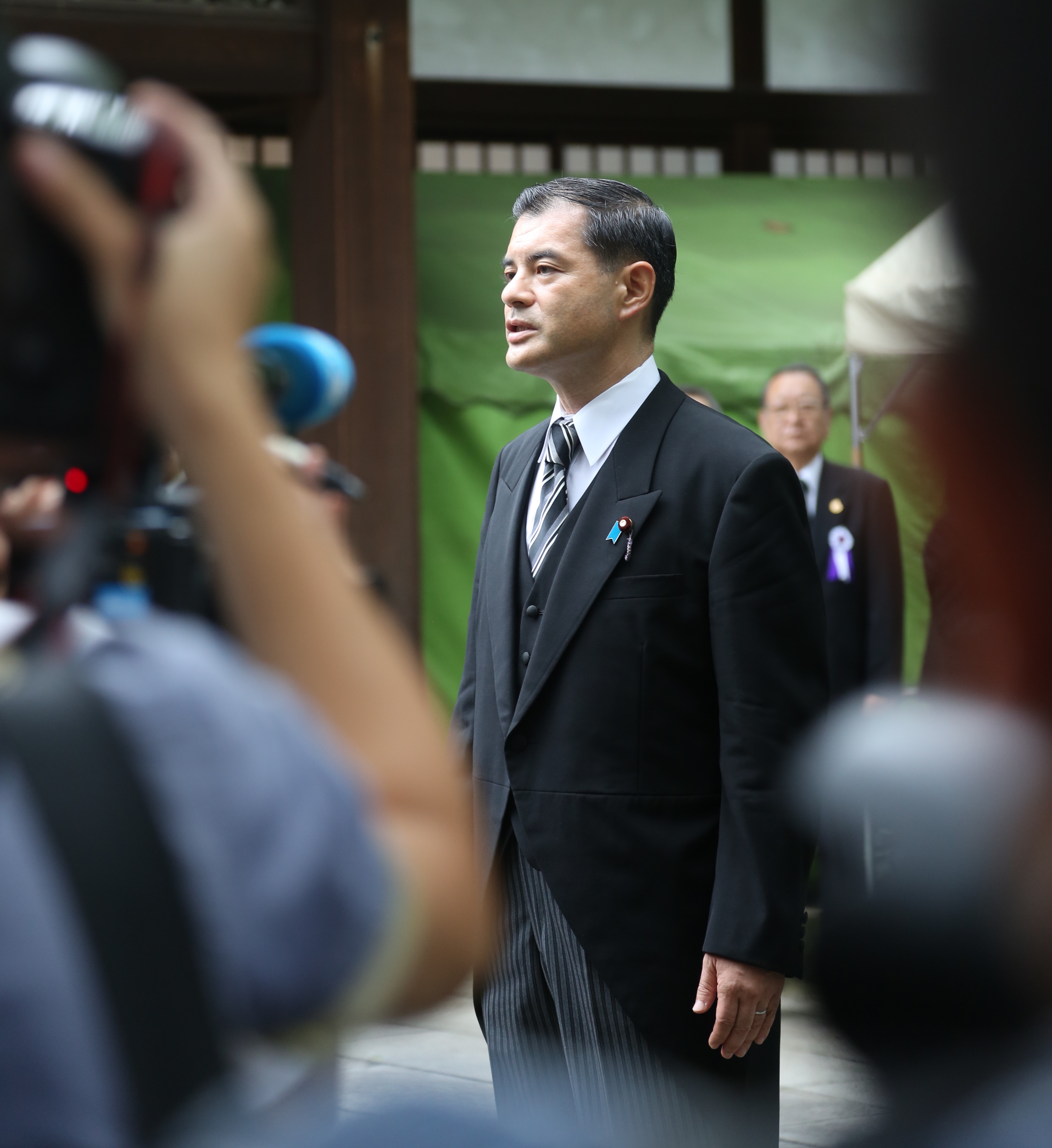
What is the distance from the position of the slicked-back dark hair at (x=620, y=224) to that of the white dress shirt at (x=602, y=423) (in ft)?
0.42

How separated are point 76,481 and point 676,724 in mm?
1523

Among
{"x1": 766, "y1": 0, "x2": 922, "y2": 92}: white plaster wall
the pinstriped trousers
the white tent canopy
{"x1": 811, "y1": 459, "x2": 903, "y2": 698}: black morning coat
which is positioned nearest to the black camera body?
the white tent canopy

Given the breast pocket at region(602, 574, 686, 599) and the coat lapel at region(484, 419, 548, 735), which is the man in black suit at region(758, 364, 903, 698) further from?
the breast pocket at region(602, 574, 686, 599)

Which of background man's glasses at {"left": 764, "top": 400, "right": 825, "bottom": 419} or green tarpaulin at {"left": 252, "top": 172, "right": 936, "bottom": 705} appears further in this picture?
green tarpaulin at {"left": 252, "top": 172, "right": 936, "bottom": 705}

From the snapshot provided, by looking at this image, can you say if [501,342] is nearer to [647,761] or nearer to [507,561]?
[507,561]

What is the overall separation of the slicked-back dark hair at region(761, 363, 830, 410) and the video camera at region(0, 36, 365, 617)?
15.0 feet

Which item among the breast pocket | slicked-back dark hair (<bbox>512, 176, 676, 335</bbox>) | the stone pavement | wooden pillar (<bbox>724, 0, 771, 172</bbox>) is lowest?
the stone pavement

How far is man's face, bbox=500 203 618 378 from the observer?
98.3 inches

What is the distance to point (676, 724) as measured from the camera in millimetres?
2281

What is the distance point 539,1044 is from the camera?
2352 mm

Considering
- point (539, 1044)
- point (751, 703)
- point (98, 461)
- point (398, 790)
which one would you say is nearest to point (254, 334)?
point (98, 461)

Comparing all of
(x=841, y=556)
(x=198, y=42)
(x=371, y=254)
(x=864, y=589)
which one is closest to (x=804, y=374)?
(x=841, y=556)

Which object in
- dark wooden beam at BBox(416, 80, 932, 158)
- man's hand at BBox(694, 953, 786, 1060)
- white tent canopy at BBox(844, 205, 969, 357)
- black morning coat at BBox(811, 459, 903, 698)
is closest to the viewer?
white tent canopy at BBox(844, 205, 969, 357)

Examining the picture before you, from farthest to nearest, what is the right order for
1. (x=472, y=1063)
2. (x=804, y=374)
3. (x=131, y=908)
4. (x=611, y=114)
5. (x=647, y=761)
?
1. (x=611, y=114)
2. (x=804, y=374)
3. (x=472, y=1063)
4. (x=647, y=761)
5. (x=131, y=908)
